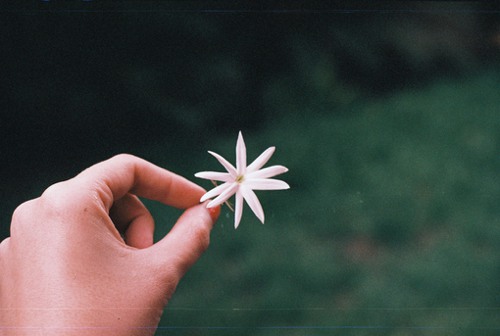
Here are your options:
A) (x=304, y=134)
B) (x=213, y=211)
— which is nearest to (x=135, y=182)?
(x=213, y=211)

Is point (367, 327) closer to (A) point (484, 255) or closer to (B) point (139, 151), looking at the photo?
(A) point (484, 255)

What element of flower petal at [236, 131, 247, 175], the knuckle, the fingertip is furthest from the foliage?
the knuckle

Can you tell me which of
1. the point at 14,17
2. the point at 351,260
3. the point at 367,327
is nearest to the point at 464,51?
the point at 351,260

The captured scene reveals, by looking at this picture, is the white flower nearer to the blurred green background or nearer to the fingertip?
the fingertip

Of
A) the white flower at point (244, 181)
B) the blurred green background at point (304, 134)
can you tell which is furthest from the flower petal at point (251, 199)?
the blurred green background at point (304, 134)

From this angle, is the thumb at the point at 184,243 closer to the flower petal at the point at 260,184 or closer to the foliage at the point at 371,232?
the flower petal at the point at 260,184

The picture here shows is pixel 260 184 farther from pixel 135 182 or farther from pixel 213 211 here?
pixel 135 182
